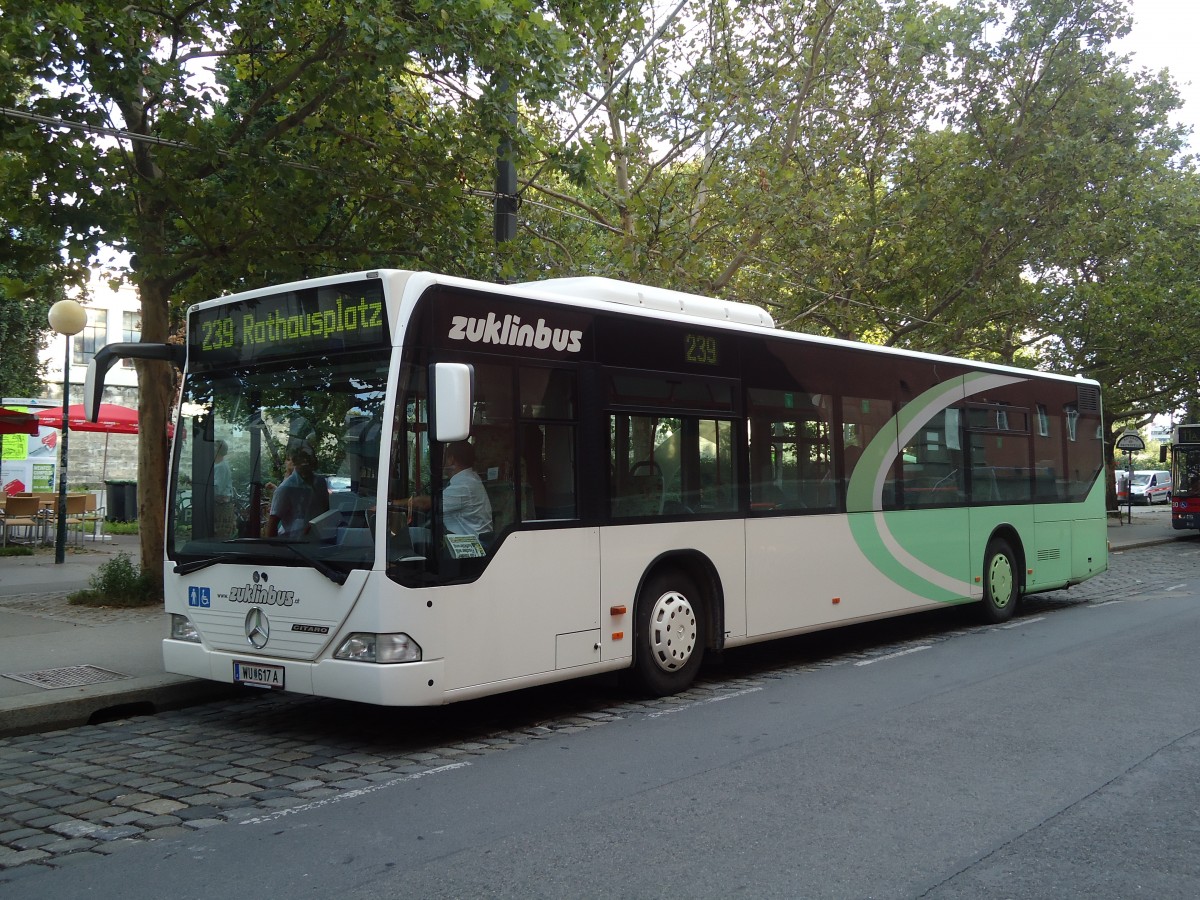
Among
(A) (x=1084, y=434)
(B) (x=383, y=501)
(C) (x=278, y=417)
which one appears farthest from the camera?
(A) (x=1084, y=434)

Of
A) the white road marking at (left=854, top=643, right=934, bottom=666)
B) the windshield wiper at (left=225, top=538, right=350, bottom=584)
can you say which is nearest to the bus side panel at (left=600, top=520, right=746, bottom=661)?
the white road marking at (left=854, top=643, right=934, bottom=666)

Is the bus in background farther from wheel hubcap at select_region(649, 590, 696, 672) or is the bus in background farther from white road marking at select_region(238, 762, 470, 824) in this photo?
white road marking at select_region(238, 762, 470, 824)

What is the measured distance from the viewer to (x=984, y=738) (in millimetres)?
6766

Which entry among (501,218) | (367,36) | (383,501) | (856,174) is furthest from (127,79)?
(856,174)

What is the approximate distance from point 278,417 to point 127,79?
518 centimetres

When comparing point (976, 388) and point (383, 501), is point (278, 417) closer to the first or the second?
point (383, 501)

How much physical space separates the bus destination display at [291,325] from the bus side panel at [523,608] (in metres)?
1.63

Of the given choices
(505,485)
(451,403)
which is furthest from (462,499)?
(451,403)

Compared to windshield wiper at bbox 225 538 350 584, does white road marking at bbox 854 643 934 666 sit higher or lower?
lower

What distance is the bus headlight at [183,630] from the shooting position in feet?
24.5

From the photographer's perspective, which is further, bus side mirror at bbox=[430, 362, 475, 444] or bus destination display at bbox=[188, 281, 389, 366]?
bus destination display at bbox=[188, 281, 389, 366]

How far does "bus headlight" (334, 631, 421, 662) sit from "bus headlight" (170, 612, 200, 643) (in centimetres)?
156

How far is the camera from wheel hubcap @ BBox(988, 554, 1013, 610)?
1250 centimetres

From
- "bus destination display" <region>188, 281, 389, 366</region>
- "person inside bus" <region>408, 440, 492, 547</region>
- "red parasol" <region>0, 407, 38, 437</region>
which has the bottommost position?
"person inside bus" <region>408, 440, 492, 547</region>
